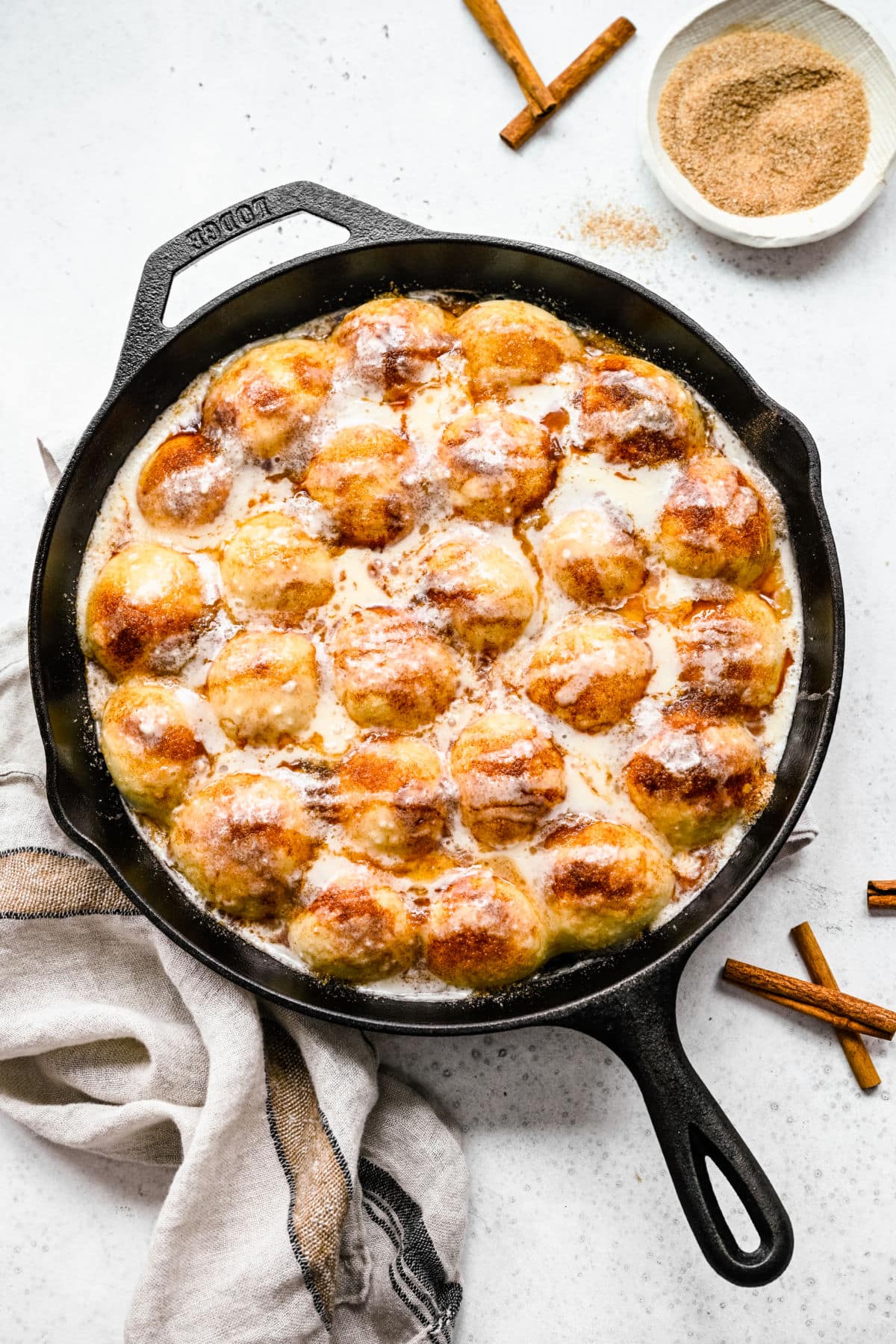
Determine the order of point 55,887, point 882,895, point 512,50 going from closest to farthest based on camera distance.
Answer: point 55,887
point 882,895
point 512,50

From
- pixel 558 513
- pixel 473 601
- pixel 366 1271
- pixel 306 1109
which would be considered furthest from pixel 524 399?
pixel 366 1271

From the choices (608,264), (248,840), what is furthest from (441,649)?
(608,264)

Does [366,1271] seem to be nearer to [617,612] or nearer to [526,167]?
[617,612]

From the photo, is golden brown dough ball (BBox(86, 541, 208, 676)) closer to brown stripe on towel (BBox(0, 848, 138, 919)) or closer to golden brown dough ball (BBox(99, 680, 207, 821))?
golden brown dough ball (BBox(99, 680, 207, 821))

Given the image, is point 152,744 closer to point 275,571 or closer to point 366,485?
point 275,571

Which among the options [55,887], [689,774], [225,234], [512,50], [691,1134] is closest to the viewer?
[691,1134]

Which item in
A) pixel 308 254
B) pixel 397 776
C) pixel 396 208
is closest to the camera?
pixel 397 776
